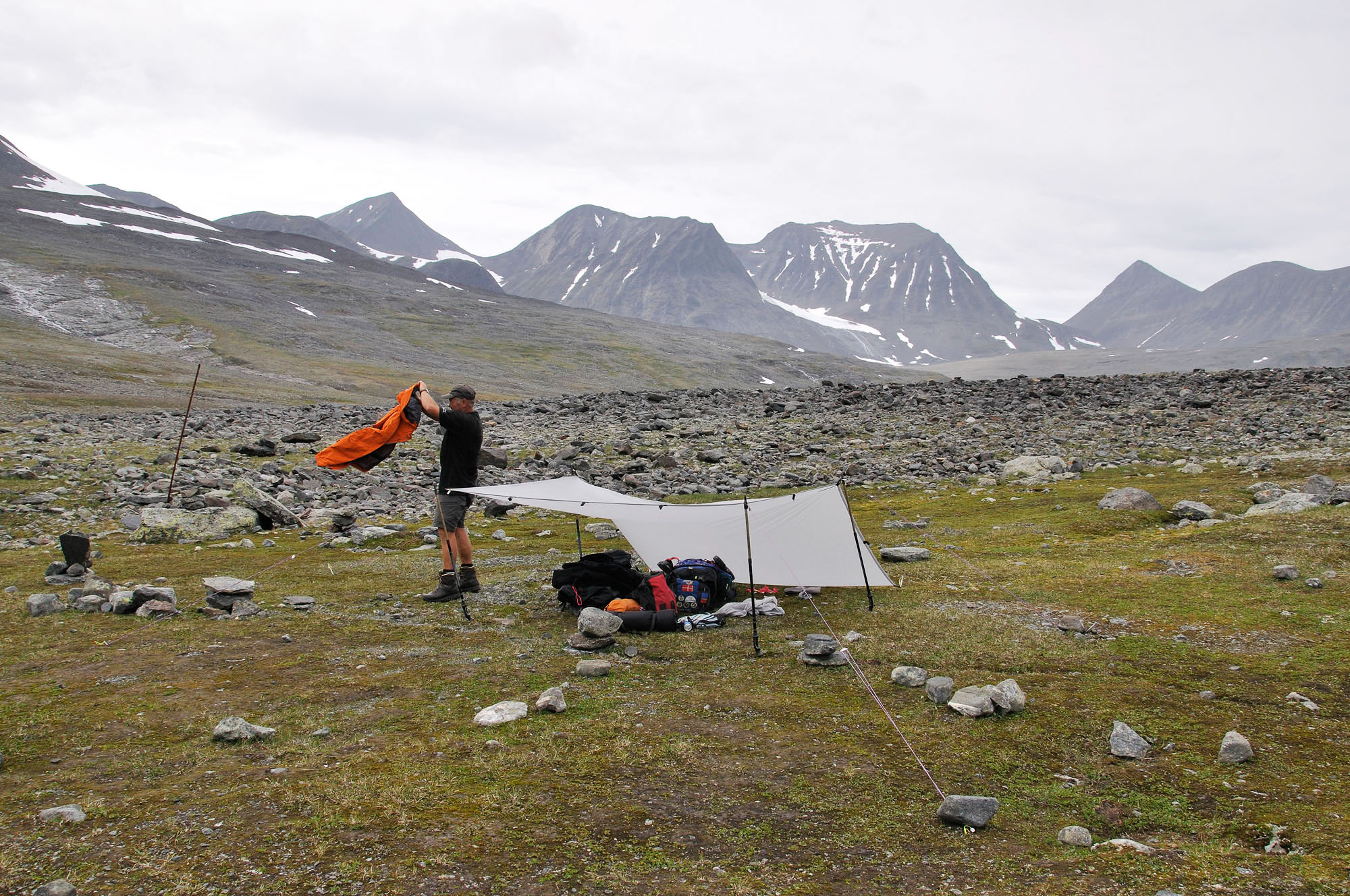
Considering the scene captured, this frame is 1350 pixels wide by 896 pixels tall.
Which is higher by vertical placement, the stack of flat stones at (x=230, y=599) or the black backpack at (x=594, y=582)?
the black backpack at (x=594, y=582)

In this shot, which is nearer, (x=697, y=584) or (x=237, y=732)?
(x=237, y=732)

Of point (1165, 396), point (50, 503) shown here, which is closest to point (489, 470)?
point (50, 503)

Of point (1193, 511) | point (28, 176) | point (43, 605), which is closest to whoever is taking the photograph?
point (43, 605)

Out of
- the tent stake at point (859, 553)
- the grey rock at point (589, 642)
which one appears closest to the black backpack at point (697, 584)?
the grey rock at point (589, 642)

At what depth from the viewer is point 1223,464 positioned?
896 inches

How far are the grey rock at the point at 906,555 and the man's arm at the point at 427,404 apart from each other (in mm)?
8122

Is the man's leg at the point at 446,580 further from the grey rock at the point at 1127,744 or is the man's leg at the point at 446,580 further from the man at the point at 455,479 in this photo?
the grey rock at the point at 1127,744

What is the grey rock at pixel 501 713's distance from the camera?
276 inches

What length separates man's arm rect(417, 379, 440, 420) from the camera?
34.8 feet

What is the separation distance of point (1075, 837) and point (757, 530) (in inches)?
279

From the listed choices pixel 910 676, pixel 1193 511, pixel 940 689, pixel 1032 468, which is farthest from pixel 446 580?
pixel 1032 468

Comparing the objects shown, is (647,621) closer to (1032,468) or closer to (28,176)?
(1032,468)

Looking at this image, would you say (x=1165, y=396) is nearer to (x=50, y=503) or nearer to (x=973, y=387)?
(x=973, y=387)

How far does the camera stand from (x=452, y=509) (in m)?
11.4
